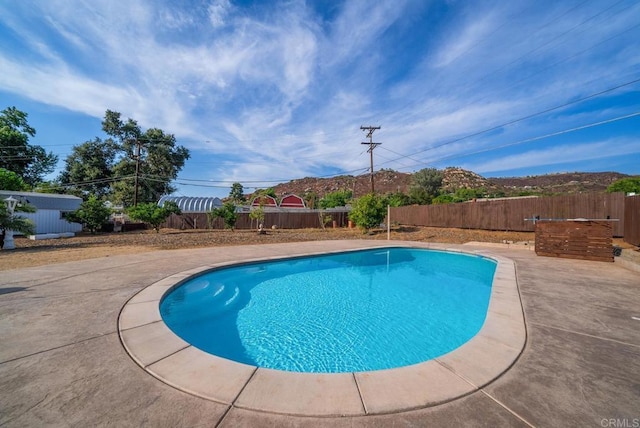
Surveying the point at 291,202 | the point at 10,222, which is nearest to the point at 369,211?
the point at 10,222

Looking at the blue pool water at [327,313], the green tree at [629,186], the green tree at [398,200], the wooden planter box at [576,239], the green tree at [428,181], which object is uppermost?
the green tree at [428,181]

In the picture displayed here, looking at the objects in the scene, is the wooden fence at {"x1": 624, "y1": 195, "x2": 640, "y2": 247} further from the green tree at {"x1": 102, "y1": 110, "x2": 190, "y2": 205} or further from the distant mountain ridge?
the distant mountain ridge

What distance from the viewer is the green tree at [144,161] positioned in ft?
88.7

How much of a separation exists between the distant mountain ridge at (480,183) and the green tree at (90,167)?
38387 mm

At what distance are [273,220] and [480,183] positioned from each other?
60721mm

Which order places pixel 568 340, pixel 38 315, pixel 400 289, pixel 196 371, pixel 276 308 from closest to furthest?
pixel 196 371
pixel 568 340
pixel 38 315
pixel 276 308
pixel 400 289

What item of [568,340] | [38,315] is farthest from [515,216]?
[38,315]

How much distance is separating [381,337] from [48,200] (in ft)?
87.8

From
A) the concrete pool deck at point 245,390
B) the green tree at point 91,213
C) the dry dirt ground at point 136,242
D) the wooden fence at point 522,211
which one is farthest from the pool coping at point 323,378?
the green tree at point 91,213

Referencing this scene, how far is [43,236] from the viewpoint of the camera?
14.9 metres

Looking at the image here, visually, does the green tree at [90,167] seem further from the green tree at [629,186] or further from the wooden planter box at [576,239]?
the green tree at [629,186]

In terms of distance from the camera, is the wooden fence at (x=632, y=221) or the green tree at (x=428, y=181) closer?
the wooden fence at (x=632, y=221)

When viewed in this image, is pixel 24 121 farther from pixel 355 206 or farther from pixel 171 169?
pixel 355 206

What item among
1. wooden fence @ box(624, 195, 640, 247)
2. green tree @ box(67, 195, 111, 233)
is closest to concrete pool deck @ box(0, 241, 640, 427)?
wooden fence @ box(624, 195, 640, 247)
